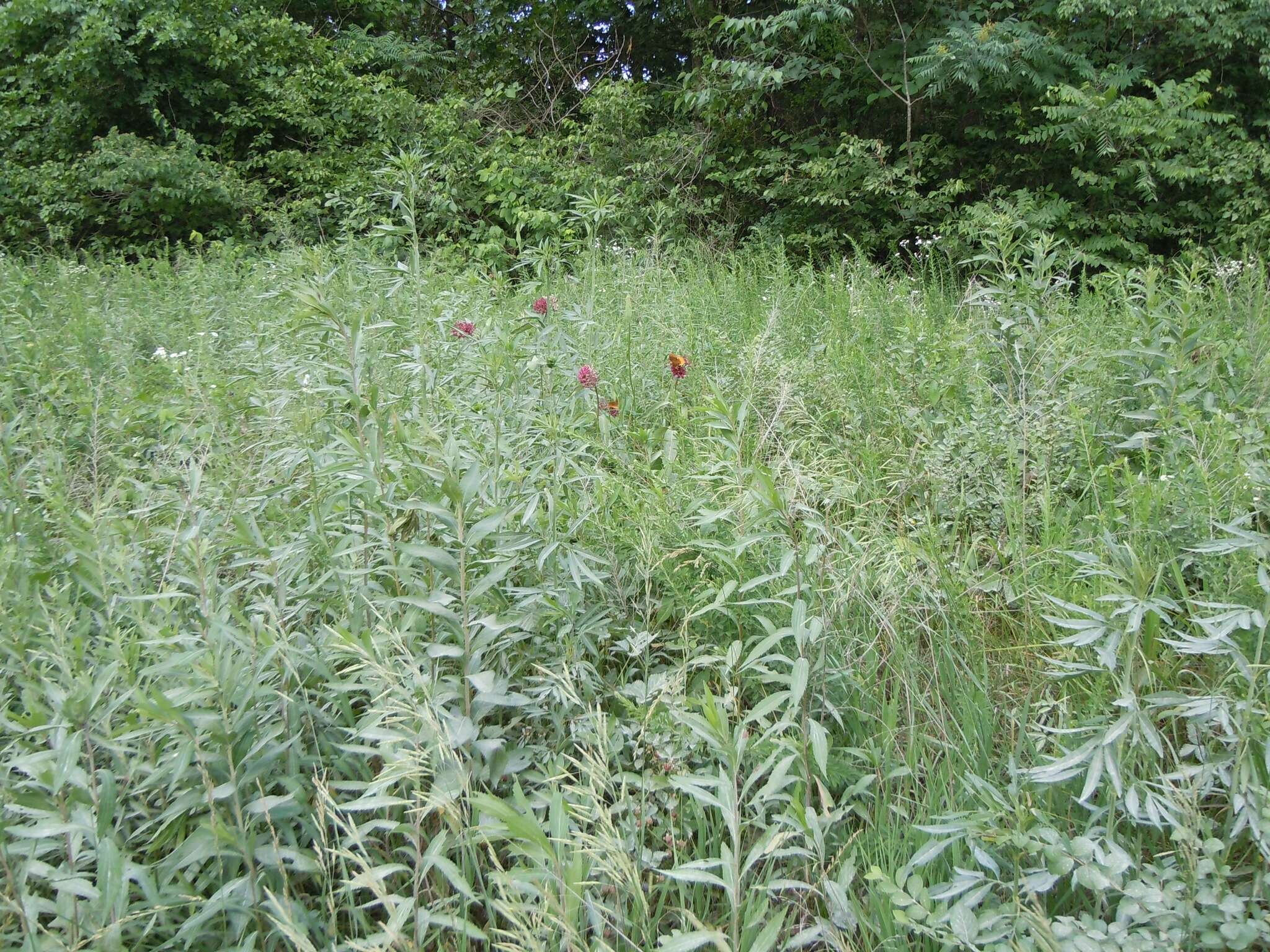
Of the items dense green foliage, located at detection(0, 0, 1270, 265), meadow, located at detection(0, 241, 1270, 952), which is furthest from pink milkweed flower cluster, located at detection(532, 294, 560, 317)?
dense green foliage, located at detection(0, 0, 1270, 265)

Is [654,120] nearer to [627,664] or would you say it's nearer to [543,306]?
[543,306]

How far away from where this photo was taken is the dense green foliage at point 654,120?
681cm

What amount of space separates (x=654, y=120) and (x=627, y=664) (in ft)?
29.8

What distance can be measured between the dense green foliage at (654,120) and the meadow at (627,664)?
13.5ft

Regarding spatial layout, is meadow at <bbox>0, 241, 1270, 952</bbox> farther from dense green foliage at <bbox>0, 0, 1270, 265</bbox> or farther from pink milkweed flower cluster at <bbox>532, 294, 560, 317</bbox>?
dense green foliage at <bbox>0, 0, 1270, 265</bbox>

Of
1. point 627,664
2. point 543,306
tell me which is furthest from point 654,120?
point 627,664

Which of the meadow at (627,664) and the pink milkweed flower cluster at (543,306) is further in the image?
the pink milkweed flower cluster at (543,306)

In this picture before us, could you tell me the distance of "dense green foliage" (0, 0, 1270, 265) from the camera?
6.81 m

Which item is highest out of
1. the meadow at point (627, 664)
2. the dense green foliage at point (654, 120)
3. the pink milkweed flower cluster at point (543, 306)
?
the dense green foliage at point (654, 120)

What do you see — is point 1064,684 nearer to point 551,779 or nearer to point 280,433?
point 551,779

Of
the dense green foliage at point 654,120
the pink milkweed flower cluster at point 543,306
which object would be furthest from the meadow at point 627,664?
the dense green foliage at point 654,120

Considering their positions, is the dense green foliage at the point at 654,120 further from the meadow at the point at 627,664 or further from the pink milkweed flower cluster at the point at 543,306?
the meadow at the point at 627,664

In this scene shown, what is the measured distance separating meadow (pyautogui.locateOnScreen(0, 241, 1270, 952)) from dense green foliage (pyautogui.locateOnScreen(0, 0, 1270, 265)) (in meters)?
4.12

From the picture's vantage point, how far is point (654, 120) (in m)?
9.76
